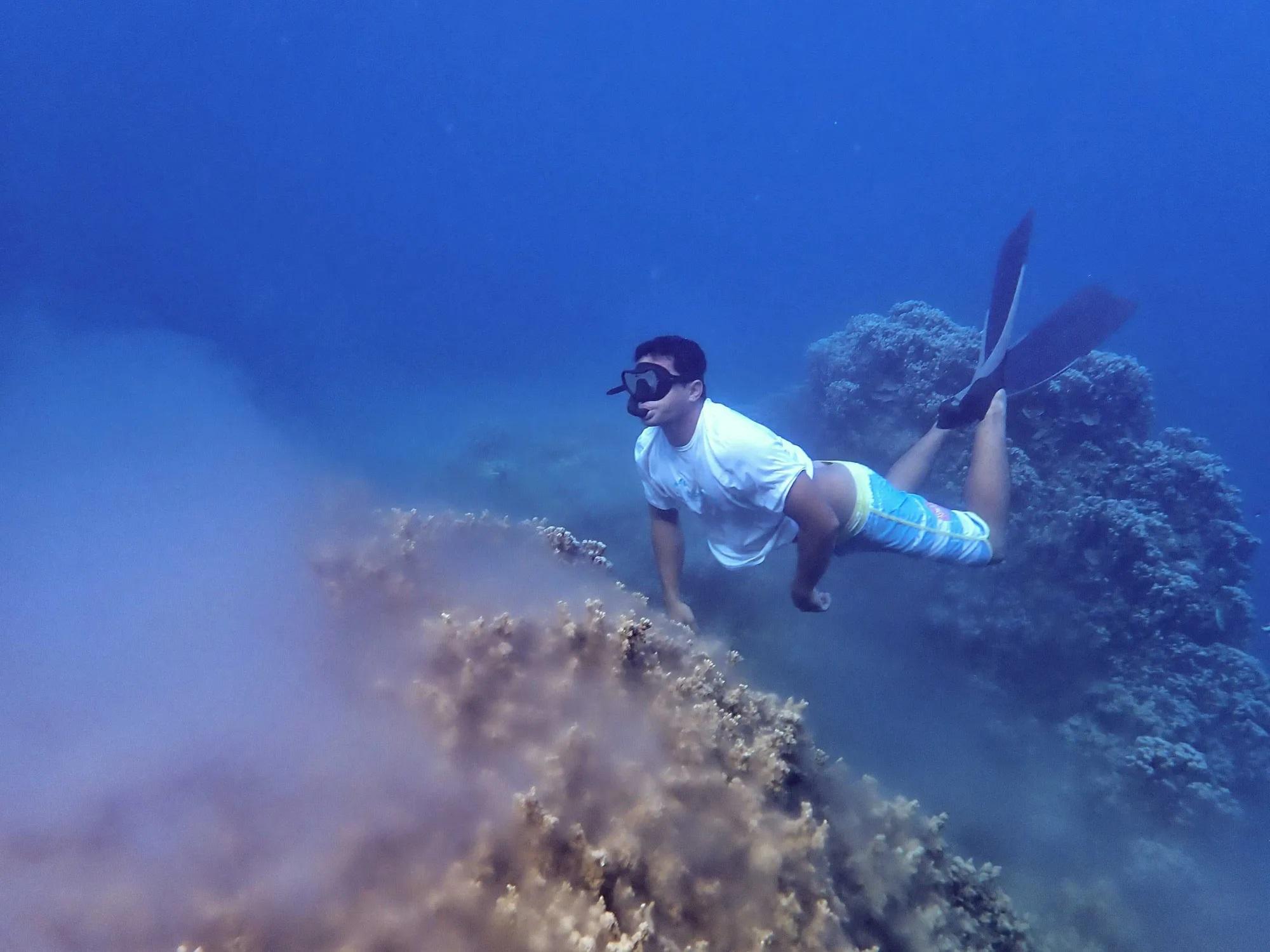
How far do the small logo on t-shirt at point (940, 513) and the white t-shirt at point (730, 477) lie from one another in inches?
56.6

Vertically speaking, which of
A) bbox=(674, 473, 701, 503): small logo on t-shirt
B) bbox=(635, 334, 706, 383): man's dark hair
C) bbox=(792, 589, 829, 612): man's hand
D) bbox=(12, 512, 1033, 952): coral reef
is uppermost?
bbox=(635, 334, 706, 383): man's dark hair

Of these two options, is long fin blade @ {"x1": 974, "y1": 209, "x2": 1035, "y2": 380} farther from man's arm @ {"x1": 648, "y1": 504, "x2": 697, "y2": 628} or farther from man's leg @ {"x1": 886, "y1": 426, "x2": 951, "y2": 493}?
man's arm @ {"x1": 648, "y1": 504, "x2": 697, "y2": 628}

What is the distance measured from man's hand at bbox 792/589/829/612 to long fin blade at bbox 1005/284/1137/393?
3.41 metres

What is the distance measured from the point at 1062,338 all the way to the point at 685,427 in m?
4.83

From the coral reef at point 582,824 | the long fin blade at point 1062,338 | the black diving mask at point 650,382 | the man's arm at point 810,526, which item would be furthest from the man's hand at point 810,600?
the long fin blade at point 1062,338

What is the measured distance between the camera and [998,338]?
6547 mm

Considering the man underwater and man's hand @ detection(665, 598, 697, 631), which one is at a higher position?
the man underwater

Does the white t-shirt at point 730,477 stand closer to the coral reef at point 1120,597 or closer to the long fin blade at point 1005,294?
the long fin blade at point 1005,294

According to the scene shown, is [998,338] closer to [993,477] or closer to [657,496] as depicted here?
[993,477]

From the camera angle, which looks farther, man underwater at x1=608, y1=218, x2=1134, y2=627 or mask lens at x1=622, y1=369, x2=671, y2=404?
man underwater at x1=608, y1=218, x2=1134, y2=627

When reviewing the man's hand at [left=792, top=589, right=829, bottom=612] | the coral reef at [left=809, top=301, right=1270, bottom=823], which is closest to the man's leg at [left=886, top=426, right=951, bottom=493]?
the man's hand at [left=792, top=589, right=829, bottom=612]

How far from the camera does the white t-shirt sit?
4.45 meters

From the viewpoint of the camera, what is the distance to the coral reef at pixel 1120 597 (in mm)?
7418

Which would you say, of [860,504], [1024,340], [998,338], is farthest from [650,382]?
[1024,340]
